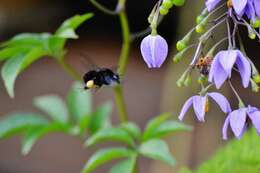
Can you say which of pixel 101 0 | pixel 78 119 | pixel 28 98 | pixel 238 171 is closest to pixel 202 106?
pixel 238 171

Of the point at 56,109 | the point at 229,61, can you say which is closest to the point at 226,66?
the point at 229,61

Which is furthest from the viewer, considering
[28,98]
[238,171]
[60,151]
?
[28,98]

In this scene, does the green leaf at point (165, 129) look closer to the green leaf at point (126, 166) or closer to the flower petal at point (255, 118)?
the green leaf at point (126, 166)

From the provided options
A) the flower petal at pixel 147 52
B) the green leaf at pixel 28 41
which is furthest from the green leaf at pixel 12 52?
the flower petal at pixel 147 52

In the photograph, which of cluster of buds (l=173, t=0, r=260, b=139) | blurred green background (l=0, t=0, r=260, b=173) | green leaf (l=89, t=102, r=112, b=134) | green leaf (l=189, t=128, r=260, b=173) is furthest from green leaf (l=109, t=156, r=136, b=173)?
blurred green background (l=0, t=0, r=260, b=173)

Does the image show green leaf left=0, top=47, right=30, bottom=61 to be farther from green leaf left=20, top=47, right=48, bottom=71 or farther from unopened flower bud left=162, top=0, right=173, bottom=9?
unopened flower bud left=162, top=0, right=173, bottom=9

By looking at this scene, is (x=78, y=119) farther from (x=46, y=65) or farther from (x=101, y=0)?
(x=46, y=65)
